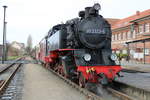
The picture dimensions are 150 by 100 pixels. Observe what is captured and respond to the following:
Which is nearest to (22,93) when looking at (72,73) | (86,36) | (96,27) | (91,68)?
(72,73)

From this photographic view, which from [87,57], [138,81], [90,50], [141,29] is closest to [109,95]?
[87,57]

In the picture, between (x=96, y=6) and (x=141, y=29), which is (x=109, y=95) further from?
(x=141, y=29)

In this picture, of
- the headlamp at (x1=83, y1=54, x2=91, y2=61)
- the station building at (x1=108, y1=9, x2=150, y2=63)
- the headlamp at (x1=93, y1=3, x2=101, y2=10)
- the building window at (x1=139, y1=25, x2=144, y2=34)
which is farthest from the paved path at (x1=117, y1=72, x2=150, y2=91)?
the building window at (x1=139, y1=25, x2=144, y2=34)

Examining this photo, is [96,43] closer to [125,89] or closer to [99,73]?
[99,73]

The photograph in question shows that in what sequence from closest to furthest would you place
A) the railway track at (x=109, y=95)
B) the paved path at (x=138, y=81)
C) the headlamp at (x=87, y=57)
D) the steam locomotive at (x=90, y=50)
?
the railway track at (x=109, y=95) < the steam locomotive at (x=90, y=50) < the headlamp at (x=87, y=57) < the paved path at (x=138, y=81)

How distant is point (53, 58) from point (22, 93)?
4.93 meters

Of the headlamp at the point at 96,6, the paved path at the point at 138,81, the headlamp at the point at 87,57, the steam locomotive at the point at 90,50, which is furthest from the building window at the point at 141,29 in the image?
the headlamp at the point at 87,57

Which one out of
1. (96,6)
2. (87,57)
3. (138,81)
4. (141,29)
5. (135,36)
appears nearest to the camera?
(87,57)

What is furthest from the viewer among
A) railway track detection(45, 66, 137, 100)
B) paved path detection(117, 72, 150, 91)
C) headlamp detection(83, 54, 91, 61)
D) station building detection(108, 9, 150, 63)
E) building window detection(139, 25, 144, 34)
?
building window detection(139, 25, 144, 34)

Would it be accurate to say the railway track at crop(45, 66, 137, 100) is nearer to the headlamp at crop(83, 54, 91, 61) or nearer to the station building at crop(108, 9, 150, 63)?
the headlamp at crop(83, 54, 91, 61)

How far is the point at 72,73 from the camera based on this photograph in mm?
9070

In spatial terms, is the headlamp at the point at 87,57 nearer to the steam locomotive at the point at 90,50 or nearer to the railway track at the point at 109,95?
the steam locomotive at the point at 90,50

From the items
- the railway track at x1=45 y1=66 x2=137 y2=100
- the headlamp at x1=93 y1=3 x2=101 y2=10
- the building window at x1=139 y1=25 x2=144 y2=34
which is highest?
the building window at x1=139 y1=25 x2=144 y2=34

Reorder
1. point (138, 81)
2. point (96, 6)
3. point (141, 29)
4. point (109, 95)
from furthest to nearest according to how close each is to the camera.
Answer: point (141, 29)
point (138, 81)
point (96, 6)
point (109, 95)
